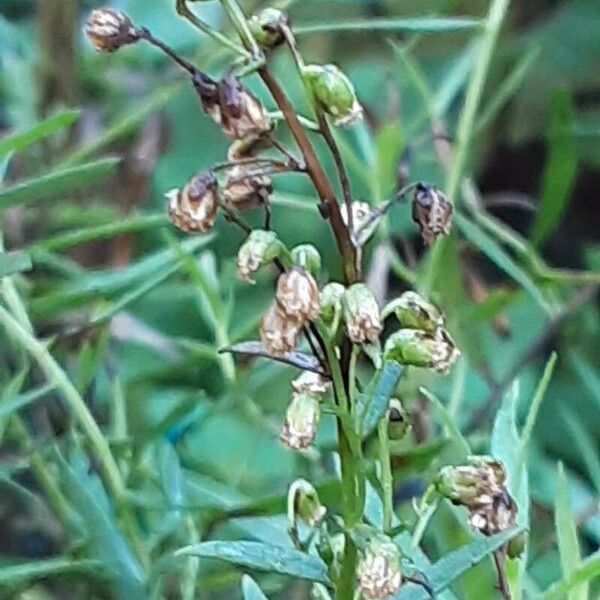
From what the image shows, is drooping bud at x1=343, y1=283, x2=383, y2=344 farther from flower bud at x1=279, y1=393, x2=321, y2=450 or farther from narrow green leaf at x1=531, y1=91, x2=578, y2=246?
narrow green leaf at x1=531, y1=91, x2=578, y2=246

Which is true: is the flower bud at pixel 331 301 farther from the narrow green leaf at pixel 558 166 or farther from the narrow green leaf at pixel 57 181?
the narrow green leaf at pixel 558 166

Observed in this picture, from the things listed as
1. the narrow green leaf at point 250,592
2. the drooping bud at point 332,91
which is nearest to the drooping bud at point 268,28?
the drooping bud at point 332,91

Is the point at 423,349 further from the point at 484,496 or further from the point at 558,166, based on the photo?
the point at 558,166

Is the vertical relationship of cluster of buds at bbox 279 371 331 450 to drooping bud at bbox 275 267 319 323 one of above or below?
below

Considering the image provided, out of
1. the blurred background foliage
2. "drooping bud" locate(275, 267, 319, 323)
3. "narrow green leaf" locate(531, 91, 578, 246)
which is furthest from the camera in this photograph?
"narrow green leaf" locate(531, 91, 578, 246)

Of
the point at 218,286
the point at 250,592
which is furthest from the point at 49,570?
the point at 218,286

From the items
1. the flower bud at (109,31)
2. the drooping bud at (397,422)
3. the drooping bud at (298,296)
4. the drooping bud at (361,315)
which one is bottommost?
the drooping bud at (397,422)

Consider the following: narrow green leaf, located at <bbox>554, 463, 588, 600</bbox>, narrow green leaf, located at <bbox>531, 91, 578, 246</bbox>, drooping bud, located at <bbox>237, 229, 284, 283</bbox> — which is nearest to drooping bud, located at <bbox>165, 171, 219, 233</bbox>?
drooping bud, located at <bbox>237, 229, 284, 283</bbox>
